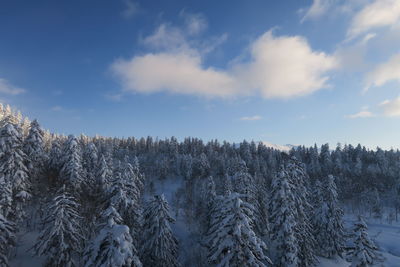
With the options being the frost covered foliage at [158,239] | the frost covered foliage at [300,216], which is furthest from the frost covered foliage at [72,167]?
the frost covered foliage at [300,216]

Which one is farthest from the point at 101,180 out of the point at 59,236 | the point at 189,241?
the point at 189,241

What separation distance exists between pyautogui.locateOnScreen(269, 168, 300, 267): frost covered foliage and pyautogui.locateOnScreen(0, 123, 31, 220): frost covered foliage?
2821 cm

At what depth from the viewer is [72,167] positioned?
1486 inches

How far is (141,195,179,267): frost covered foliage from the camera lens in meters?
30.5

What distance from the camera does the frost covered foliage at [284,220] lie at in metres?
30.9

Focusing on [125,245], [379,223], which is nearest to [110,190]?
[125,245]

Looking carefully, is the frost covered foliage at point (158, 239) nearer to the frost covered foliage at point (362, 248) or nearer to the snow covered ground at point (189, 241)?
the snow covered ground at point (189, 241)

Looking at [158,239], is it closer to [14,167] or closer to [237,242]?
[237,242]

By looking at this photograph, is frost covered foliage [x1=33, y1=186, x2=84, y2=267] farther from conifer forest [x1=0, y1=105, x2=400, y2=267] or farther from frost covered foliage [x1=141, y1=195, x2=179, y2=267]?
frost covered foliage [x1=141, y1=195, x2=179, y2=267]

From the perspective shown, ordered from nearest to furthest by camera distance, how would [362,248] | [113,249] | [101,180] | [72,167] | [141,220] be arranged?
1. [113,249]
2. [362,248]
3. [141,220]
4. [72,167]
5. [101,180]

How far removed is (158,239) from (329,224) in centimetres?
2936

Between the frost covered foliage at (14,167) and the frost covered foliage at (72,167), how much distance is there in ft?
16.1

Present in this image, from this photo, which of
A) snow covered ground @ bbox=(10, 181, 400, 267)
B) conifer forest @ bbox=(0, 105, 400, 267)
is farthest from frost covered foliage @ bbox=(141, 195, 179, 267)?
snow covered ground @ bbox=(10, 181, 400, 267)

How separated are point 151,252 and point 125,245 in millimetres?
15295
